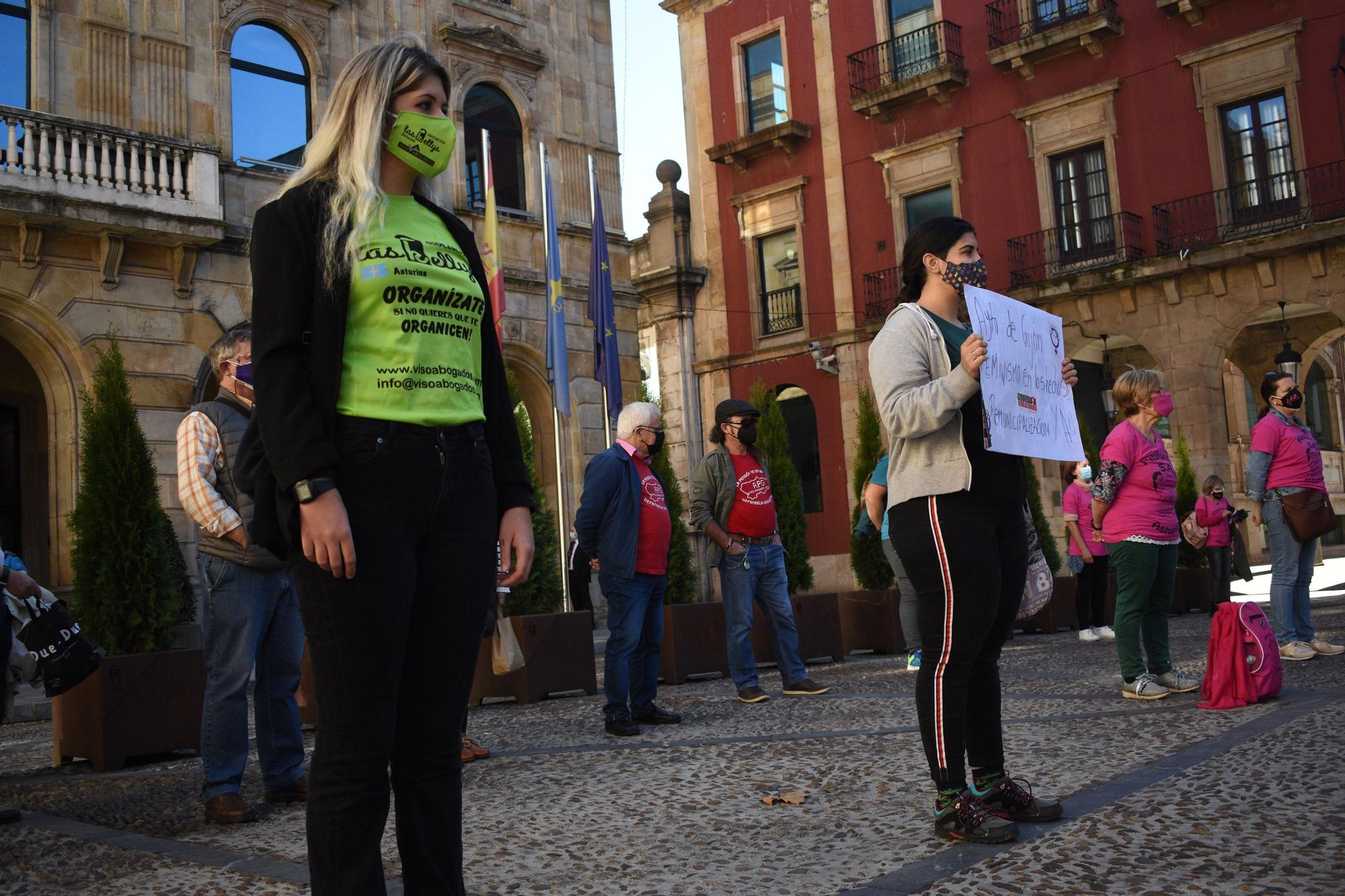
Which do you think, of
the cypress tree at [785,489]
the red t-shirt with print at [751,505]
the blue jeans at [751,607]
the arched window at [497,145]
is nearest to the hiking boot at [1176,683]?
the blue jeans at [751,607]

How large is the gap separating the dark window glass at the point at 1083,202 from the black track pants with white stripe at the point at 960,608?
20.8 meters

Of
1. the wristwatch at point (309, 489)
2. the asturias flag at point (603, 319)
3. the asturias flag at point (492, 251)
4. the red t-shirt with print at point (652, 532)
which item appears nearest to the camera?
the wristwatch at point (309, 489)

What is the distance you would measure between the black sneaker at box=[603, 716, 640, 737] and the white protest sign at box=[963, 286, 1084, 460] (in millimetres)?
3170

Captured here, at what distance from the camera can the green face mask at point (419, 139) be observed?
2525 mm

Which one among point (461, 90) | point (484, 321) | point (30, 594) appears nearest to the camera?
point (484, 321)

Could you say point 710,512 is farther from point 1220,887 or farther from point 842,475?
point 842,475

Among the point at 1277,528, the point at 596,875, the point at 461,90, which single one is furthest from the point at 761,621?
the point at 461,90

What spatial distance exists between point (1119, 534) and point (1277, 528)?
1.97 m

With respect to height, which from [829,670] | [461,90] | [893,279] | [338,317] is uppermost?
[461,90]

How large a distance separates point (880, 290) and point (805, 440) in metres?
4.01

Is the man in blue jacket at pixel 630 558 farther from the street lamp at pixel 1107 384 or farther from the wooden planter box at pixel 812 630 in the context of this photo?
the street lamp at pixel 1107 384

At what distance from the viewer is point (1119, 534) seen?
652 cm

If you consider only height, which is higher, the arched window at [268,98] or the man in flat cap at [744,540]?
the arched window at [268,98]

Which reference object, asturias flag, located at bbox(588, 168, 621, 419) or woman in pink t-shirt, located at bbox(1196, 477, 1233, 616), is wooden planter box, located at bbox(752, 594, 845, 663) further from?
woman in pink t-shirt, located at bbox(1196, 477, 1233, 616)
